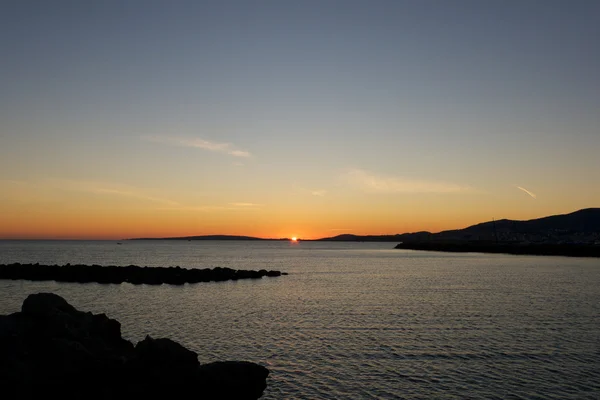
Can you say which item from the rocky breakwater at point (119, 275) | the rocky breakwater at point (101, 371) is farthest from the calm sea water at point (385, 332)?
the rocky breakwater at point (119, 275)

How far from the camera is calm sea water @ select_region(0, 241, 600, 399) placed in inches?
859

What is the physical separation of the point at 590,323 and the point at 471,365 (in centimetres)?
1778

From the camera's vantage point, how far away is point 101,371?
20.3 meters

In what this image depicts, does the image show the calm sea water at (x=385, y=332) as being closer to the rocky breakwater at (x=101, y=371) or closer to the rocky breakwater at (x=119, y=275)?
the rocky breakwater at (x=101, y=371)

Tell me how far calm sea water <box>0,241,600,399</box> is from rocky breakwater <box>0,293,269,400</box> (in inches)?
78.4

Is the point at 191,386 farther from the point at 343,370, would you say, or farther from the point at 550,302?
the point at 550,302

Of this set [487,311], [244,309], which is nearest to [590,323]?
[487,311]

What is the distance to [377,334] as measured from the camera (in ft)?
108

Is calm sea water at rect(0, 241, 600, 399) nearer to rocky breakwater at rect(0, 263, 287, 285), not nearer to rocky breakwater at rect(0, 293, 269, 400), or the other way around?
rocky breakwater at rect(0, 293, 269, 400)

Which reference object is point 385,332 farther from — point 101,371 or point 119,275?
point 119,275

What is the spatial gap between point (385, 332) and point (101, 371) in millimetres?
20130

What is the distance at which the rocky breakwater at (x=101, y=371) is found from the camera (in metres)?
19.2

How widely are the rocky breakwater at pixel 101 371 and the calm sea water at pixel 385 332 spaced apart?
1.99 metres

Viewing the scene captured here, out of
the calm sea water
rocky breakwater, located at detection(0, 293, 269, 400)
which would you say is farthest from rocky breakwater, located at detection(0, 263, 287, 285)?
rocky breakwater, located at detection(0, 293, 269, 400)
